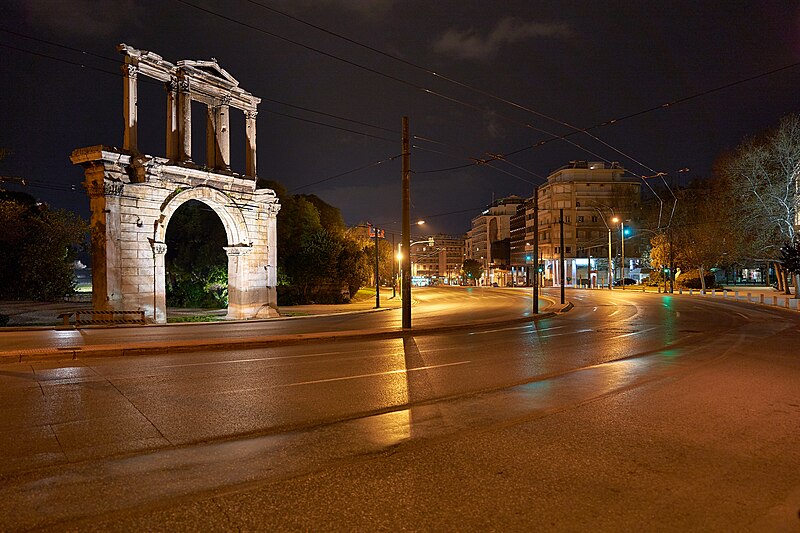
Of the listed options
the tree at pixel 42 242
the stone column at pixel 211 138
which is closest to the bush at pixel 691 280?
the stone column at pixel 211 138

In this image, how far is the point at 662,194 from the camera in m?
84.0

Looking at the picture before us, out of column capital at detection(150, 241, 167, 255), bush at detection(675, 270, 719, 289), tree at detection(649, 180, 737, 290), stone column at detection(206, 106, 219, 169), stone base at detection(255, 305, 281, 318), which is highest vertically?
stone column at detection(206, 106, 219, 169)

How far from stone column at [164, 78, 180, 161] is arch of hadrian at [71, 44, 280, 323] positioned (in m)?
0.05

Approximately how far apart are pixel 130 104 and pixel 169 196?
16.1 feet

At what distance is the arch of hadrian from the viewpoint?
1049 inches

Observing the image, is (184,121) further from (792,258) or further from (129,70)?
(792,258)

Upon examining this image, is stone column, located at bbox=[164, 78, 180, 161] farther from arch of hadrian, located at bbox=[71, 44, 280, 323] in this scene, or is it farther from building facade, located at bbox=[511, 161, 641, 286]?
building facade, located at bbox=[511, 161, 641, 286]

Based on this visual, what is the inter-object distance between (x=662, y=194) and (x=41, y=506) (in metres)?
91.1

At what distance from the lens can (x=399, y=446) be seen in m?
6.30

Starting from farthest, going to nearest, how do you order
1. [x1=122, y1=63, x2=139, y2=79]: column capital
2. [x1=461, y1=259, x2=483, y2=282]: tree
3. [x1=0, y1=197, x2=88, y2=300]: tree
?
1. [x1=461, y1=259, x2=483, y2=282]: tree
2. [x1=0, y1=197, x2=88, y2=300]: tree
3. [x1=122, y1=63, x2=139, y2=79]: column capital

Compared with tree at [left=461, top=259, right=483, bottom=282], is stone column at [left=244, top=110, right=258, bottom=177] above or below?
above

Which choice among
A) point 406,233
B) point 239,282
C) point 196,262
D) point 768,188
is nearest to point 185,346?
point 406,233

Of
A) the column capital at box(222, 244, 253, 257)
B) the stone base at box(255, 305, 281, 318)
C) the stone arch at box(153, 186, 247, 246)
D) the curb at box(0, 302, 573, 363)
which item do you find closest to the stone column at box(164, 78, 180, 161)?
the stone arch at box(153, 186, 247, 246)

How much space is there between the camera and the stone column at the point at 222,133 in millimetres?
33562
